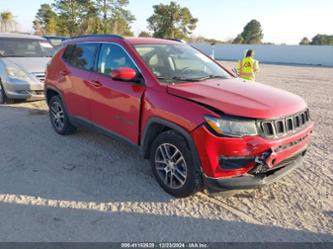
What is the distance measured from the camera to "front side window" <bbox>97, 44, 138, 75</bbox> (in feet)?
13.2

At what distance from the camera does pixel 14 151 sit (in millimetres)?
4805

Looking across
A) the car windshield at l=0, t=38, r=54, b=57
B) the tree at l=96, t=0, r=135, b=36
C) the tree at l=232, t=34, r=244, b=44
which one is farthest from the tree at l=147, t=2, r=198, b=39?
the car windshield at l=0, t=38, r=54, b=57

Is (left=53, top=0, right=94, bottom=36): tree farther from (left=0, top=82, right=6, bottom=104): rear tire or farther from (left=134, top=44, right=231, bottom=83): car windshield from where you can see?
(left=134, top=44, right=231, bottom=83): car windshield

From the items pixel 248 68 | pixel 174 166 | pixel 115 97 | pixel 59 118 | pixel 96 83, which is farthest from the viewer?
pixel 248 68

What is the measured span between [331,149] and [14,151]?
17.7ft

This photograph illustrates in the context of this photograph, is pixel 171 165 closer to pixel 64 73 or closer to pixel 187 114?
pixel 187 114

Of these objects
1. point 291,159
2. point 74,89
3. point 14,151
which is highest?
point 74,89

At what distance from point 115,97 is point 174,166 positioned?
4.31 feet

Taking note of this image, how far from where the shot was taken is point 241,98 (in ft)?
10.7

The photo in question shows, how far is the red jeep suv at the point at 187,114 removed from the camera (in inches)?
118

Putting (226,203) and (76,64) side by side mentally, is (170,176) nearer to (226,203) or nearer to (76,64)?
(226,203)

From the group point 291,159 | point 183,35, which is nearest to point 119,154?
point 291,159

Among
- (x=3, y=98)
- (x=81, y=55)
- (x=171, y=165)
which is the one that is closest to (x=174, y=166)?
(x=171, y=165)

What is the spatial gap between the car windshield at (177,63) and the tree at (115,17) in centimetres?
4142
